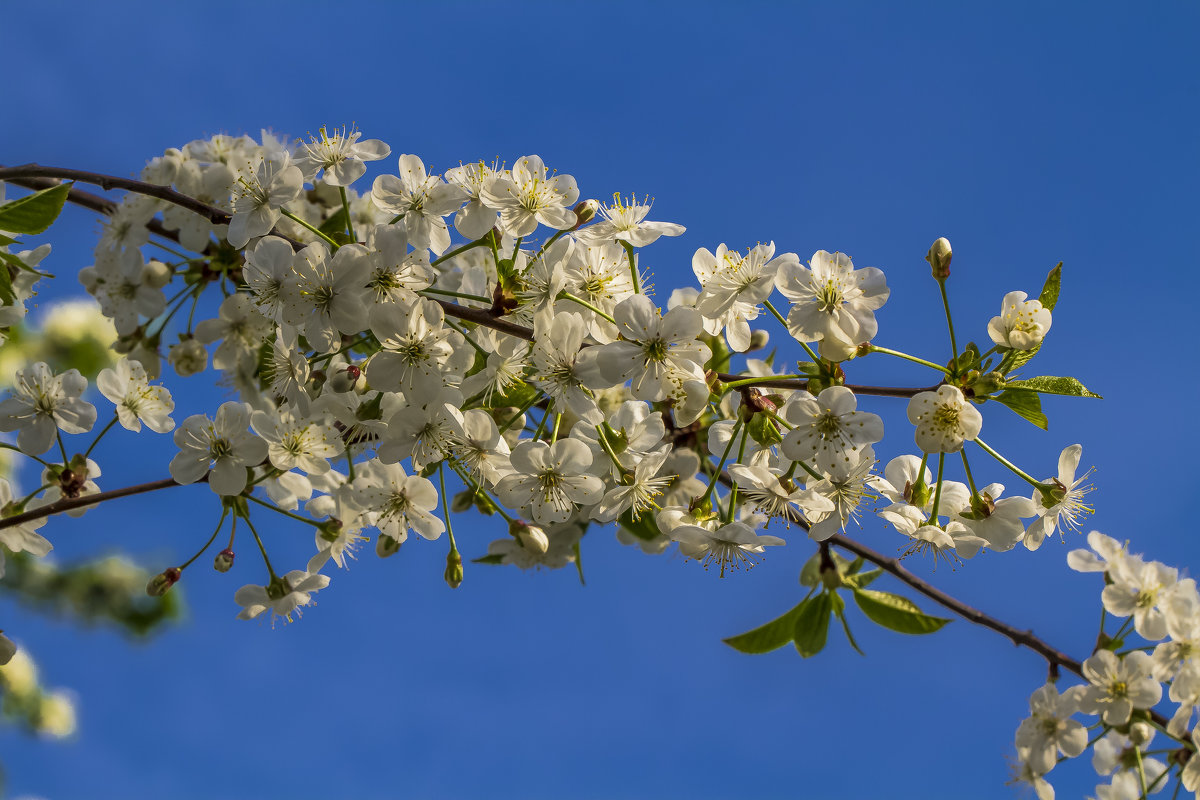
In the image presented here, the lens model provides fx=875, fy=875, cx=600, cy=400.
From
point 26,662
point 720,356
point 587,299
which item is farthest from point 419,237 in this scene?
point 26,662

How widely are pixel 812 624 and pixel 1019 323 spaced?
915mm

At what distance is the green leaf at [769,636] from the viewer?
203 centimetres

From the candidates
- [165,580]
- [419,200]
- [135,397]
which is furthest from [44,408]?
[419,200]

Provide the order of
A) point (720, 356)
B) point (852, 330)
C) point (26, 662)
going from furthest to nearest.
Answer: point (26, 662) → point (720, 356) → point (852, 330)

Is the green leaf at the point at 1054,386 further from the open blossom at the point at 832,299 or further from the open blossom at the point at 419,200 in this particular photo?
the open blossom at the point at 419,200

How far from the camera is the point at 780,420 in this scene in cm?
150

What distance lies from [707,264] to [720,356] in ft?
0.78

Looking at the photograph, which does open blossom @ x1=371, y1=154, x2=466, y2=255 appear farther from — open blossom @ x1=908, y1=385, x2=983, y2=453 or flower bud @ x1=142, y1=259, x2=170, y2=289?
open blossom @ x1=908, y1=385, x2=983, y2=453

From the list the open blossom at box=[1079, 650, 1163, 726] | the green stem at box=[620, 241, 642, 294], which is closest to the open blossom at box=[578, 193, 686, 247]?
the green stem at box=[620, 241, 642, 294]

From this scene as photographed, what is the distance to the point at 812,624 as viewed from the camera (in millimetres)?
2027

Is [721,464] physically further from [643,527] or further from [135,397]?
[135,397]

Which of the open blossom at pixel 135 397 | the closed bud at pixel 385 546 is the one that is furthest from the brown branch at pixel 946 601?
the open blossom at pixel 135 397

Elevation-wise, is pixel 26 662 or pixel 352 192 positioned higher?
pixel 26 662

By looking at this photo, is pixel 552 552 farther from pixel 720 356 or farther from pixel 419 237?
pixel 419 237
